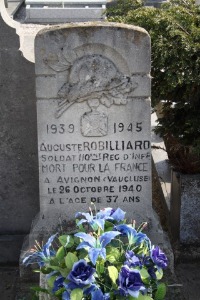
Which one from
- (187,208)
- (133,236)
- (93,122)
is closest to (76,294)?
(133,236)

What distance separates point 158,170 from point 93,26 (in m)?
2.90

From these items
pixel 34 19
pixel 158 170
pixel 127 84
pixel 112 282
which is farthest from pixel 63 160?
pixel 34 19

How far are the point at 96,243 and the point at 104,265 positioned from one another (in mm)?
156

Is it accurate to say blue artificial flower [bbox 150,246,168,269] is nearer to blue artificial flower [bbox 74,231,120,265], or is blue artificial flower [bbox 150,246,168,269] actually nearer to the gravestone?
blue artificial flower [bbox 74,231,120,265]

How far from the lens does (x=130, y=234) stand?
3.46 meters

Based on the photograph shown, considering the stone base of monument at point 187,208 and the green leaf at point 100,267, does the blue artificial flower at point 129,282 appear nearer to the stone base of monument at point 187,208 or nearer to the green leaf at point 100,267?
the green leaf at point 100,267

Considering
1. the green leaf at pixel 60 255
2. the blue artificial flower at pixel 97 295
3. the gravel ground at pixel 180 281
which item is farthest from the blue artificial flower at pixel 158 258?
the gravel ground at pixel 180 281

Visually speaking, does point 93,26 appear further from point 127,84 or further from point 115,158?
point 115,158

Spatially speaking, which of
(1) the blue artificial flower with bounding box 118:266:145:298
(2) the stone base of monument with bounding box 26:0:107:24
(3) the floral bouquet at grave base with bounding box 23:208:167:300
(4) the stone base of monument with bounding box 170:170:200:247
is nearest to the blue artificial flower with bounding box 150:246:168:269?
(3) the floral bouquet at grave base with bounding box 23:208:167:300

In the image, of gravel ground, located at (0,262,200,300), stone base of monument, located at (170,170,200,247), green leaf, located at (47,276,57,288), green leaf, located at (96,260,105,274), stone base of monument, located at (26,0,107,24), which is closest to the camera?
green leaf, located at (96,260,105,274)

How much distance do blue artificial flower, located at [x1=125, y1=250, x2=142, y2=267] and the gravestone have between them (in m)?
1.26

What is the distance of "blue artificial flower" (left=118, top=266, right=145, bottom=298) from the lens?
10.3 feet

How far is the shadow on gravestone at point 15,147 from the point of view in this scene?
493 centimetres

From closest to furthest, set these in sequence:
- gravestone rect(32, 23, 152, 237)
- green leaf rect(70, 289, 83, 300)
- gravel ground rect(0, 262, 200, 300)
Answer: green leaf rect(70, 289, 83, 300) < gravestone rect(32, 23, 152, 237) < gravel ground rect(0, 262, 200, 300)
